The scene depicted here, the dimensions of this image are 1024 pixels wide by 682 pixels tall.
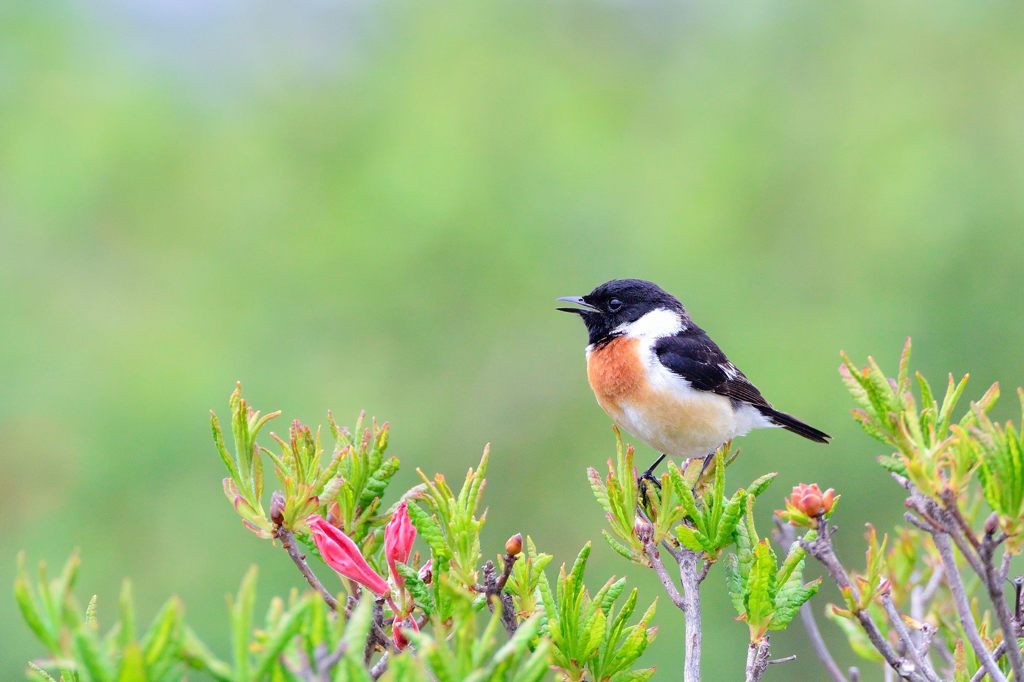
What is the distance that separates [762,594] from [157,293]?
10.5 metres

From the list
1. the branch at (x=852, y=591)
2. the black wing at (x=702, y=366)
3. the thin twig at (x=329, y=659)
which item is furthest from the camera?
the black wing at (x=702, y=366)

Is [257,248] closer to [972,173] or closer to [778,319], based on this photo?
[778,319]

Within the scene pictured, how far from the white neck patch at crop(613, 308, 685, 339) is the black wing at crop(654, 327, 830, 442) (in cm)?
4

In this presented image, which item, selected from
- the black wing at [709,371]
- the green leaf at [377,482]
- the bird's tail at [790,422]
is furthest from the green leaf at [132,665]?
the bird's tail at [790,422]

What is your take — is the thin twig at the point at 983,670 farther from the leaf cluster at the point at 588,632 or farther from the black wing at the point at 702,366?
the black wing at the point at 702,366

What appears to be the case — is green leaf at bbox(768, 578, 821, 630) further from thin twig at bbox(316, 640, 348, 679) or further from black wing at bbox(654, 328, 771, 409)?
black wing at bbox(654, 328, 771, 409)

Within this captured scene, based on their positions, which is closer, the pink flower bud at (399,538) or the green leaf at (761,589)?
the green leaf at (761,589)

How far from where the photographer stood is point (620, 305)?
15.8 ft

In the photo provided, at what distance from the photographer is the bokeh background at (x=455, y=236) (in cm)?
952

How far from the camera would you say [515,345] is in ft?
37.5

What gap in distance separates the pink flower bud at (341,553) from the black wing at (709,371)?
273 cm

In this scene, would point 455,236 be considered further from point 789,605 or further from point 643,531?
point 789,605

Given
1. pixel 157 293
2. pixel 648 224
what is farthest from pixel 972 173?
pixel 157 293

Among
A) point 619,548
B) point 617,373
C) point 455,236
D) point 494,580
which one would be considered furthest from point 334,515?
point 455,236
